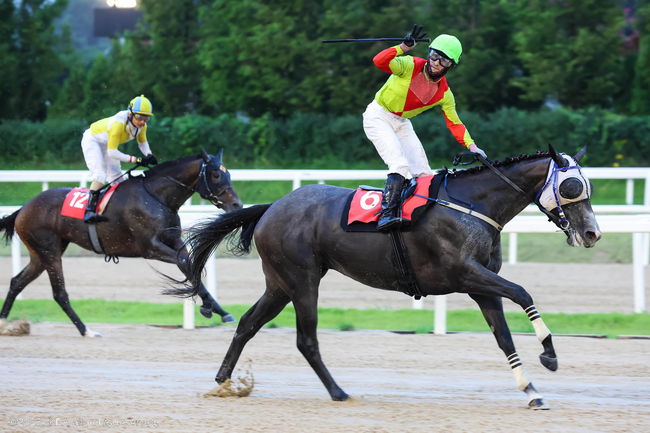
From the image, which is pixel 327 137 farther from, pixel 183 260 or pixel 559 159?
pixel 559 159

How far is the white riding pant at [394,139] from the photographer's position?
559 cm

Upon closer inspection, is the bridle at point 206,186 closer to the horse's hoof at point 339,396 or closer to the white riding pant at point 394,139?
the white riding pant at point 394,139

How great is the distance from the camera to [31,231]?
845 cm

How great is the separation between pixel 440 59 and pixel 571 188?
978 mm

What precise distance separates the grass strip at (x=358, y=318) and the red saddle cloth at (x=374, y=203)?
2.43 metres

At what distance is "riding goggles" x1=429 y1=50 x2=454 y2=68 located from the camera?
536 cm

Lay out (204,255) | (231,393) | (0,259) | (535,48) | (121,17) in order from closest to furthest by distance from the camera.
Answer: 1. (231,393)
2. (204,255)
3. (0,259)
4. (535,48)
5. (121,17)

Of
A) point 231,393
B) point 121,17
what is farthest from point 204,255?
point 121,17

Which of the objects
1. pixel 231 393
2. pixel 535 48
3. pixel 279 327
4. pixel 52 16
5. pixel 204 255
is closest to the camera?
pixel 231 393

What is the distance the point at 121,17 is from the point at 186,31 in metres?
12.0

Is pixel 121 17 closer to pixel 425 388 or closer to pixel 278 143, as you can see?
pixel 278 143

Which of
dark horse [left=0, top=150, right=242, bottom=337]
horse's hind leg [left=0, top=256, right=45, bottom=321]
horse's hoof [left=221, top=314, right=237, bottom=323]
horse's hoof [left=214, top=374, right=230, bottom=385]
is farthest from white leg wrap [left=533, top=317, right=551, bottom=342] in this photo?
horse's hind leg [left=0, top=256, right=45, bottom=321]

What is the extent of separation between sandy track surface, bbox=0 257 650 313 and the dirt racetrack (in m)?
0.06

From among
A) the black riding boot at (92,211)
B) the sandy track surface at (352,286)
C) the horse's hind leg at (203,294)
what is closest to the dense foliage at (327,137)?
the sandy track surface at (352,286)
